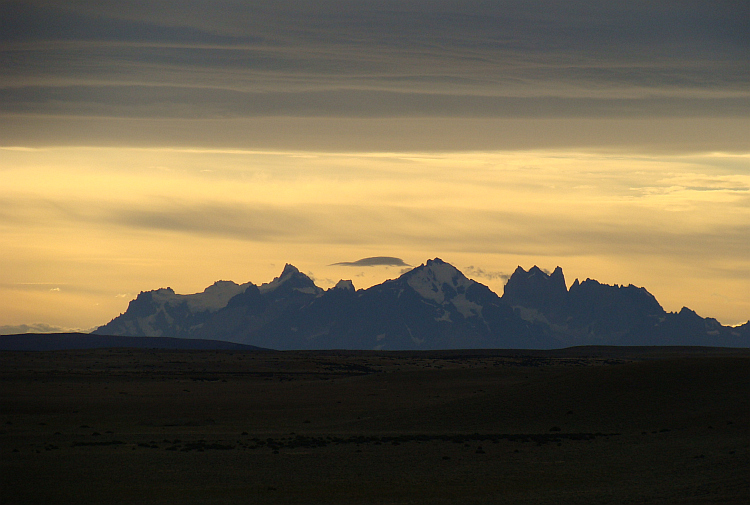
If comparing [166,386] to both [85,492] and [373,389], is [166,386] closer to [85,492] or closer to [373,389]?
[373,389]

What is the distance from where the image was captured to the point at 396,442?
156ft

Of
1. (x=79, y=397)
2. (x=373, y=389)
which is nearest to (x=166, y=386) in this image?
(x=79, y=397)

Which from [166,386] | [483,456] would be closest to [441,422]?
[483,456]

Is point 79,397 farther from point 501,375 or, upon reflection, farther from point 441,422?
point 501,375

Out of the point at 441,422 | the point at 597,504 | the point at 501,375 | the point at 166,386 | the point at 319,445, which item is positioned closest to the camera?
the point at 597,504

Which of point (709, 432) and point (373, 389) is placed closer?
point (709, 432)

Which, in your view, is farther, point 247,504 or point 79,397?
point 79,397

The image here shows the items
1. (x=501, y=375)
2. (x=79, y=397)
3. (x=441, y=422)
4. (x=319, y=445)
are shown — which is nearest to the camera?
(x=319, y=445)

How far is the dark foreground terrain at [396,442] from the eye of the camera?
33.3m

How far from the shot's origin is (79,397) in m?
79.2

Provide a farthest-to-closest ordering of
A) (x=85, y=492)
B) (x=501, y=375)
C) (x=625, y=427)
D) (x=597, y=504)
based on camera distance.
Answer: (x=501, y=375)
(x=625, y=427)
(x=85, y=492)
(x=597, y=504)

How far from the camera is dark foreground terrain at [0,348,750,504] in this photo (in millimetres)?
33312

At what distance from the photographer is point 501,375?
106250 mm

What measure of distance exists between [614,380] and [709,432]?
56.1ft
